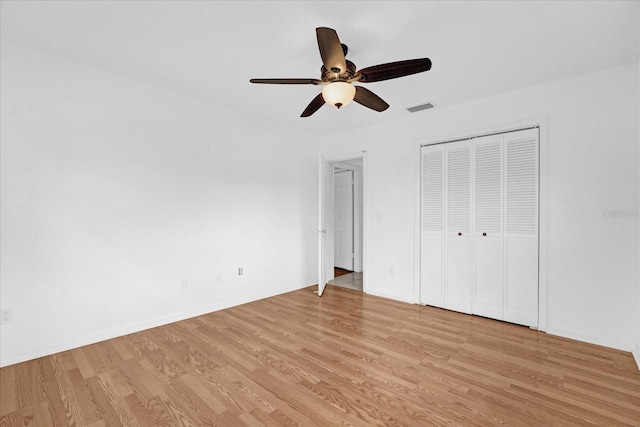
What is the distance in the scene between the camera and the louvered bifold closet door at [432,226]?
379cm

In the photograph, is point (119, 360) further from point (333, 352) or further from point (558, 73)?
point (558, 73)

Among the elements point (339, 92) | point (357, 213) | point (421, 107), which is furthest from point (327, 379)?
point (357, 213)

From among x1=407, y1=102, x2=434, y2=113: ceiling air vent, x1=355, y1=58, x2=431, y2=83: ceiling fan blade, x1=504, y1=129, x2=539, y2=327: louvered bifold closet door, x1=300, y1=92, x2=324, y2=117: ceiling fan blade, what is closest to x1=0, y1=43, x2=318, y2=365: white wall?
x1=300, y1=92, x2=324, y2=117: ceiling fan blade

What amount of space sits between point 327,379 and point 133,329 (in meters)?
2.10

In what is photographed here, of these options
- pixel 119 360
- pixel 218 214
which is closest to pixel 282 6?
pixel 218 214

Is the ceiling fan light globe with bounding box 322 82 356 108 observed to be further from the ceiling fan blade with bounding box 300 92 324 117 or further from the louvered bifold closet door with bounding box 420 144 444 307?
the louvered bifold closet door with bounding box 420 144 444 307

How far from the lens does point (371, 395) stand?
78.7 inches

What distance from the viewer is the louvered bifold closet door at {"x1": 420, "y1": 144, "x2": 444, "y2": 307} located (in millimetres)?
3791

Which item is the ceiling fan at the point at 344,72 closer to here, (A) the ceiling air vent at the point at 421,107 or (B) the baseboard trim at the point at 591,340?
(A) the ceiling air vent at the point at 421,107

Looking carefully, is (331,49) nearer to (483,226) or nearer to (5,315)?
(483,226)

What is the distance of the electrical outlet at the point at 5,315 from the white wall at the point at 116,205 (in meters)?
0.03

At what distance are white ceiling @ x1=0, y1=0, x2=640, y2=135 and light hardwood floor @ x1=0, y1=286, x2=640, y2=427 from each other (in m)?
2.54

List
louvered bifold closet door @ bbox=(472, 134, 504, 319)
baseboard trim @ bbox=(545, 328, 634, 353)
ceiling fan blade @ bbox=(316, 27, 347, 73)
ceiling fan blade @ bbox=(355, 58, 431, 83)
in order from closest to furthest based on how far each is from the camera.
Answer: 1. ceiling fan blade @ bbox=(316, 27, 347, 73)
2. ceiling fan blade @ bbox=(355, 58, 431, 83)
3. baseboard trim @ bbox=(545, 328, 634, 353)
4. louvered bifold closet door @ bbox=(472, 134, 504, 319)

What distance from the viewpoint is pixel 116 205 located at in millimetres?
2904
